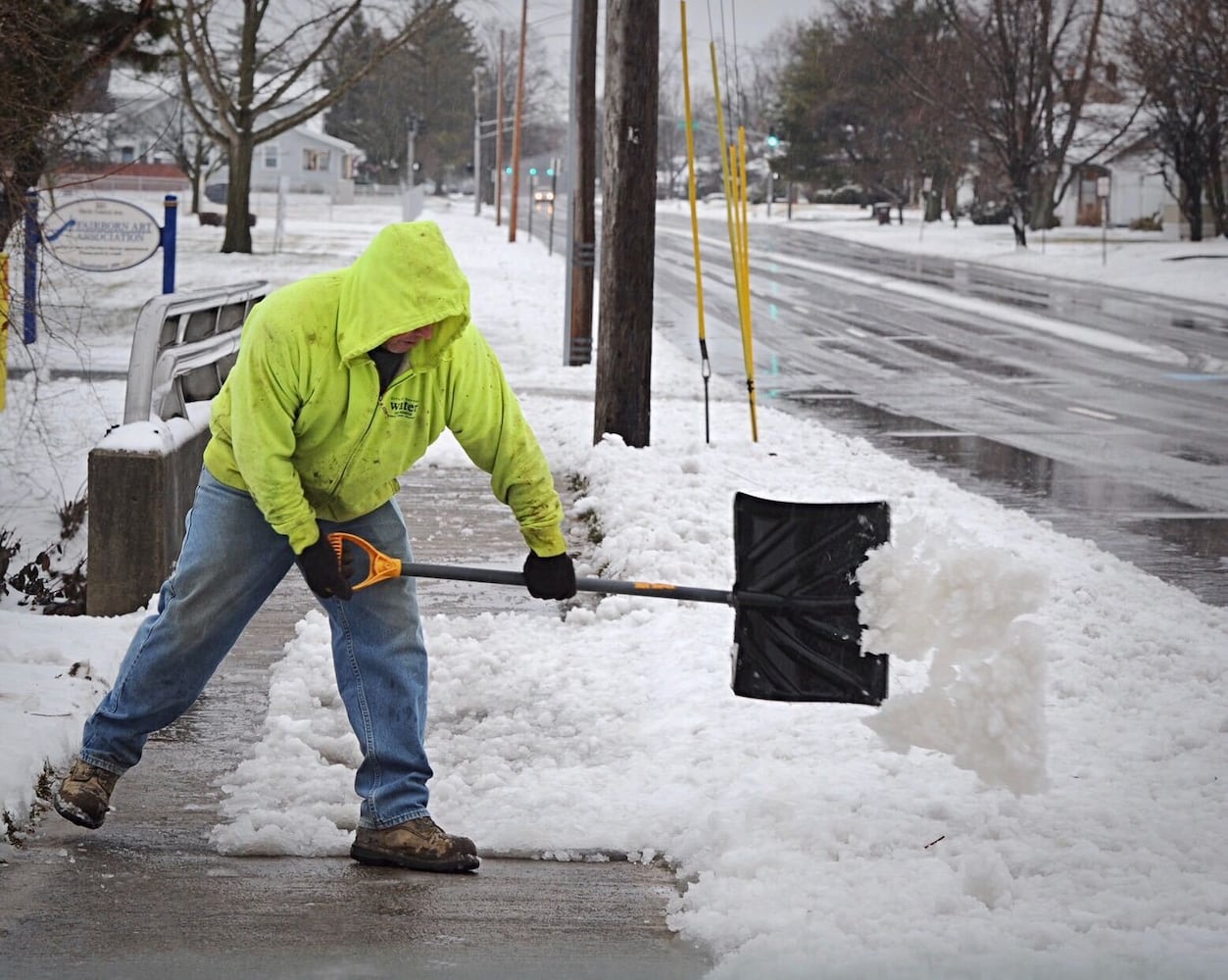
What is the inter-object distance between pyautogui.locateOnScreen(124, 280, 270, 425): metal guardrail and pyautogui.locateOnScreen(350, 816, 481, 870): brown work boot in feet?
10.8

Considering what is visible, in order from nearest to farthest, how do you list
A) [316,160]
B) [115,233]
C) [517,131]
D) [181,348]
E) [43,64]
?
1. [181,348]
2. [43,64]
3. [115,233]
4. [517,131]
5. [316,160]

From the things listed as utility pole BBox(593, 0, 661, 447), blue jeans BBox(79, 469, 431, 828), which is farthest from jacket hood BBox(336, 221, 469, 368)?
utility pole BBox(593, 0, 661, 447)

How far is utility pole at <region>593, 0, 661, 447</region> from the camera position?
10.7 m

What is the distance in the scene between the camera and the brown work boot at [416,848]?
→ 4199 mm

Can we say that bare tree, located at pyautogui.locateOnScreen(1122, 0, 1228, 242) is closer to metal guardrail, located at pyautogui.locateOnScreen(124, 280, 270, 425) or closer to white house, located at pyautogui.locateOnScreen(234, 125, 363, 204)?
metal guardrail, located at pyautogui.locateOnScreen(124, 280, 270, 425)

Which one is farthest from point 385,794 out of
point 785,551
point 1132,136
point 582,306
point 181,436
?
point 1132,136

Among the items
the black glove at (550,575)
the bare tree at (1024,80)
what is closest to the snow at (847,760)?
the black glove at (550,575)

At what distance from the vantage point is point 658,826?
448cm

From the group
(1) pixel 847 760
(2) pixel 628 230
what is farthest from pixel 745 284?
(1) pixel 847 760

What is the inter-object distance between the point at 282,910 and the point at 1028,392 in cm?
1351

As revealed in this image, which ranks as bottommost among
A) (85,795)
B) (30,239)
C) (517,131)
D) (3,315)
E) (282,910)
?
(282,910)

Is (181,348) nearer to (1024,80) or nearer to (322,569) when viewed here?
(322,569)

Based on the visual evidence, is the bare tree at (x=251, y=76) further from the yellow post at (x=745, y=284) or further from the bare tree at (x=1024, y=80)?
the yellow post at (x=745, y=284)

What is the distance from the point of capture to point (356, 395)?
13.4 ft
